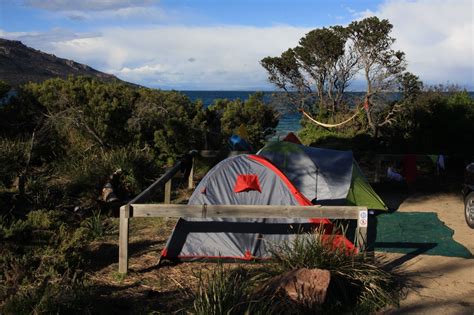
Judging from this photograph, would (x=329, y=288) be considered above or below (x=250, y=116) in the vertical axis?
below

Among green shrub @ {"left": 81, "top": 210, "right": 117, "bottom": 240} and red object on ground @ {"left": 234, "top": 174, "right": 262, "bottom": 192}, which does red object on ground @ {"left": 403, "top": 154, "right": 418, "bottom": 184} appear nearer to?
red object on ground @ {"left": 234, "top": 174, "right": 262, "bottom": 192}

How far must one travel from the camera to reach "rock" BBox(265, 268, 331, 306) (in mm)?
5195

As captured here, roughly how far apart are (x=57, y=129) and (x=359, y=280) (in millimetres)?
10144

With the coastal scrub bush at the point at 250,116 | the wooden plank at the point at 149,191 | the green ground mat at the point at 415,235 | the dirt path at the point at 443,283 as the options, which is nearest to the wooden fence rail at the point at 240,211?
the wooden plank at the point at 149,191

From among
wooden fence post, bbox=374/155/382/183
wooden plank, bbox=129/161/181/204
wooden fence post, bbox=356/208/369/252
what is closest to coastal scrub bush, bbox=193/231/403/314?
wooden fence post, bbox=356/208/369/252

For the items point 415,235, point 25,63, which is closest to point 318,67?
point 415,235

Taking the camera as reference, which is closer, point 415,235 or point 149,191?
point 149,191

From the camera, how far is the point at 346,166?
396 inches

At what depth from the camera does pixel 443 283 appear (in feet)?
21.2

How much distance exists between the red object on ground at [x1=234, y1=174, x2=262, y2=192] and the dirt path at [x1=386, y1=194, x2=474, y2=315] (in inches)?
89.6

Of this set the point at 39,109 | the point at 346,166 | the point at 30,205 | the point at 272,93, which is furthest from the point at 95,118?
the point at 272,93

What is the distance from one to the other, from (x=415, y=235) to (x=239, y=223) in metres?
3.34

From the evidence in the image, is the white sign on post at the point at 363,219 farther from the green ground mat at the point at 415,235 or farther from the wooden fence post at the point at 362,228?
the green ground mat at the point at 415,235

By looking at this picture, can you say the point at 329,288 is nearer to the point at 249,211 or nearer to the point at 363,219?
the point at 363,219
